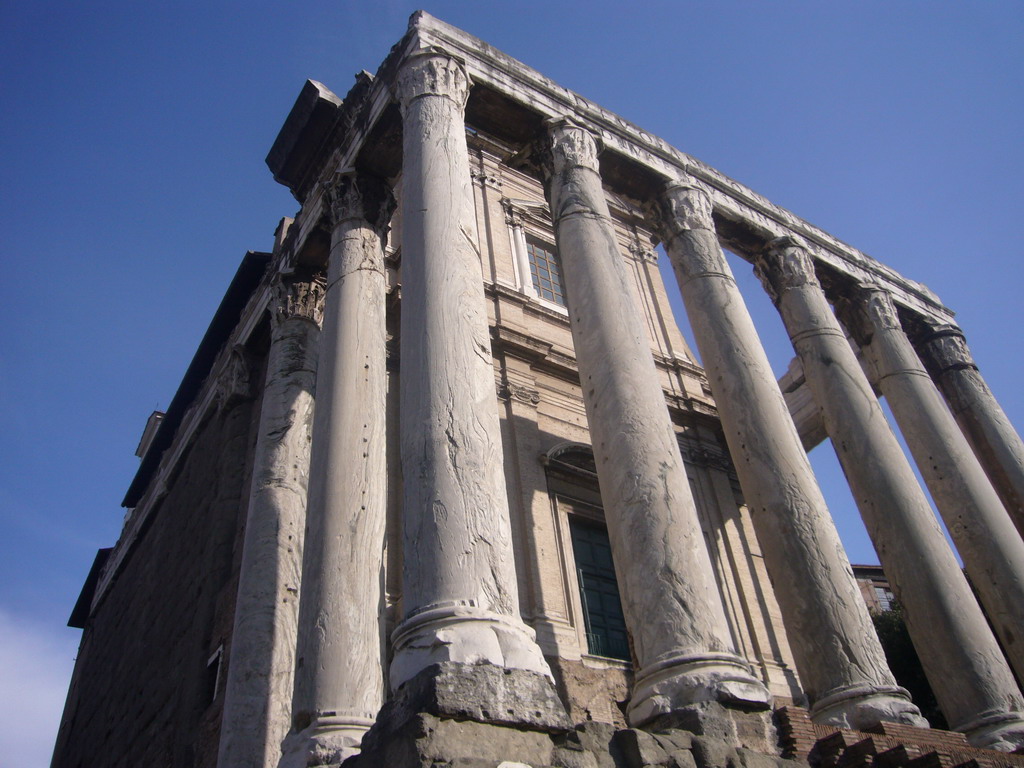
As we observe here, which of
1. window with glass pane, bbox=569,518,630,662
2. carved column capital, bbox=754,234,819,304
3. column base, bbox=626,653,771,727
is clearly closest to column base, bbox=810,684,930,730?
column base, bbox=626,653,771,727

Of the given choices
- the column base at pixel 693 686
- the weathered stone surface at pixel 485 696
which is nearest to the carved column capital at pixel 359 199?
the column base at pixel 693 686

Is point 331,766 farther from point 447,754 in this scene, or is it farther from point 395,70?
point 395,70

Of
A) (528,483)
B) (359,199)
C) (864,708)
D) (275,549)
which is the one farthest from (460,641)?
(359,199)

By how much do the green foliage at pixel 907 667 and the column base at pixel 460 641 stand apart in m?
15.2

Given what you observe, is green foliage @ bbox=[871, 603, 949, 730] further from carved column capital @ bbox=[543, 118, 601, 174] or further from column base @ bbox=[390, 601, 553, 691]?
column base @ bbox=[390, 601, 553, 691]

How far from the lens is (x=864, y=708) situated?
7078 mm

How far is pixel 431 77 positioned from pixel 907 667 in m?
17.1

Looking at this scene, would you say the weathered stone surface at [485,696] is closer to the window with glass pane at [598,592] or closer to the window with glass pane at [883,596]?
the window with glass pane at [598,592]

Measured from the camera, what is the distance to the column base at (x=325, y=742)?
20.8ft

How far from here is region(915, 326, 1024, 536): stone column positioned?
1295cm

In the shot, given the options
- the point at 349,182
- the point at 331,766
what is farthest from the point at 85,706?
the point at 331,766

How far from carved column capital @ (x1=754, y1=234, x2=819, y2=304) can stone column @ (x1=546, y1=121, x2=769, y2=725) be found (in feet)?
13.0

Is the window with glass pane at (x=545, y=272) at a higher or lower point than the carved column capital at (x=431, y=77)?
higher

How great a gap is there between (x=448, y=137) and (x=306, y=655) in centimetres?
540
